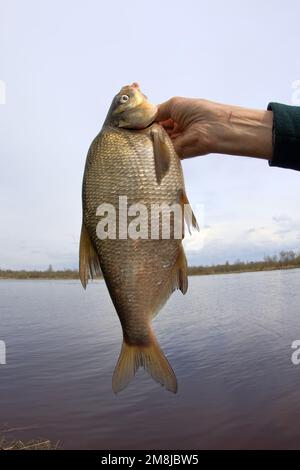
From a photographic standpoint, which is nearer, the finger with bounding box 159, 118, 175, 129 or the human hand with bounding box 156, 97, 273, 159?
the human hand with bounding box 156, 97, 273, 159

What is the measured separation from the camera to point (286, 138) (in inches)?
144

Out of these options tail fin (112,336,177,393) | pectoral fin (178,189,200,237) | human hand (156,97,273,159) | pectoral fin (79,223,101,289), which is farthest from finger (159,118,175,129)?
tail fin (112,336,177,393)

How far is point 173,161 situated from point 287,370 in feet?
75.7

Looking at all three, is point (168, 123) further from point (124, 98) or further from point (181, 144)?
point (124, 98)

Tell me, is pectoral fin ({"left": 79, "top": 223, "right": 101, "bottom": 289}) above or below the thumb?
below

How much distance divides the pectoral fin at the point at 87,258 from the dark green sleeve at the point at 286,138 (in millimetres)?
1712

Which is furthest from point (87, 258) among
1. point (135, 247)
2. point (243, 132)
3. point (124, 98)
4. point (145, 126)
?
point (243, 132)

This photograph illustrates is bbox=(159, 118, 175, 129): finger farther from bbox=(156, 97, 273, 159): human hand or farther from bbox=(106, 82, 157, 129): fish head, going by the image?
bbox=(106, 82, 157, 129): fish head

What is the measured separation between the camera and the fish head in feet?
11.2

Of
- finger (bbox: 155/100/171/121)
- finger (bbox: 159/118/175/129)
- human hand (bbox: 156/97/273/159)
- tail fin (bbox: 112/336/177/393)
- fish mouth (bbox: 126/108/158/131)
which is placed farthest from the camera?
finger (bbox: 159/118/175/129)

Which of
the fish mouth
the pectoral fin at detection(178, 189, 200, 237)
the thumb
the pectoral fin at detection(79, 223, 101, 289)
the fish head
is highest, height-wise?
the fish head

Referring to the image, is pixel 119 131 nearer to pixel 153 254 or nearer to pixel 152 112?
pixel 152 112

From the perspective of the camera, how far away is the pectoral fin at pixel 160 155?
3.15 metres
